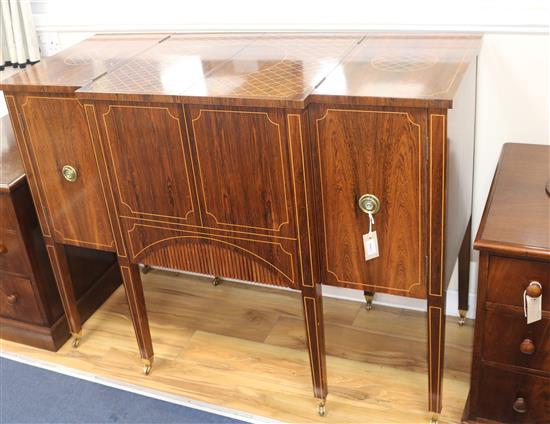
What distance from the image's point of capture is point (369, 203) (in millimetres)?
1630

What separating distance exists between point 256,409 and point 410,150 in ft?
3.04

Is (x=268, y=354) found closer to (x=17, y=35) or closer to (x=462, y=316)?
(x=462, y=316)

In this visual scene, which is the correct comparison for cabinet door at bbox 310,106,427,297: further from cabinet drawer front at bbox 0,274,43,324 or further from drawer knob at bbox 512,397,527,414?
cabinet drawer front at bbox 0,274,43,324

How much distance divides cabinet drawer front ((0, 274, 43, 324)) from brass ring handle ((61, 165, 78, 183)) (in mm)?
475

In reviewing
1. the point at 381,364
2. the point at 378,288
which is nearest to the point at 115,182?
the point at 378,288

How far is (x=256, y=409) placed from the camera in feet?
6.64

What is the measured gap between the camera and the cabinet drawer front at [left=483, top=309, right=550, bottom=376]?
5.26 ft

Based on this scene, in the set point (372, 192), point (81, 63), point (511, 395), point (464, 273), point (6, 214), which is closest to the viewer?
point (372, 192)

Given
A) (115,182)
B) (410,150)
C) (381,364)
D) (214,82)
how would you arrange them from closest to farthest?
(410,150)
(214,82)
(115,182)
(381,364)

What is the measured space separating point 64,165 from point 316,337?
2.70 ft

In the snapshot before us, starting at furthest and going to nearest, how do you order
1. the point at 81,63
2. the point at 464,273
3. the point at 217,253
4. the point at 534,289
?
the point at 464,273 < the point at 81,63 < the point at 217,253 < the point at 534,289

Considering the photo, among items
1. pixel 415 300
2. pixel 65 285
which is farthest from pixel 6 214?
pixel 415 300

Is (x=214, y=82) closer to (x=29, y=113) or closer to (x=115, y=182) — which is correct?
(x=115, y=182)

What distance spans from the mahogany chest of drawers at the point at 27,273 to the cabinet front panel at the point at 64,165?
5.0 inches
